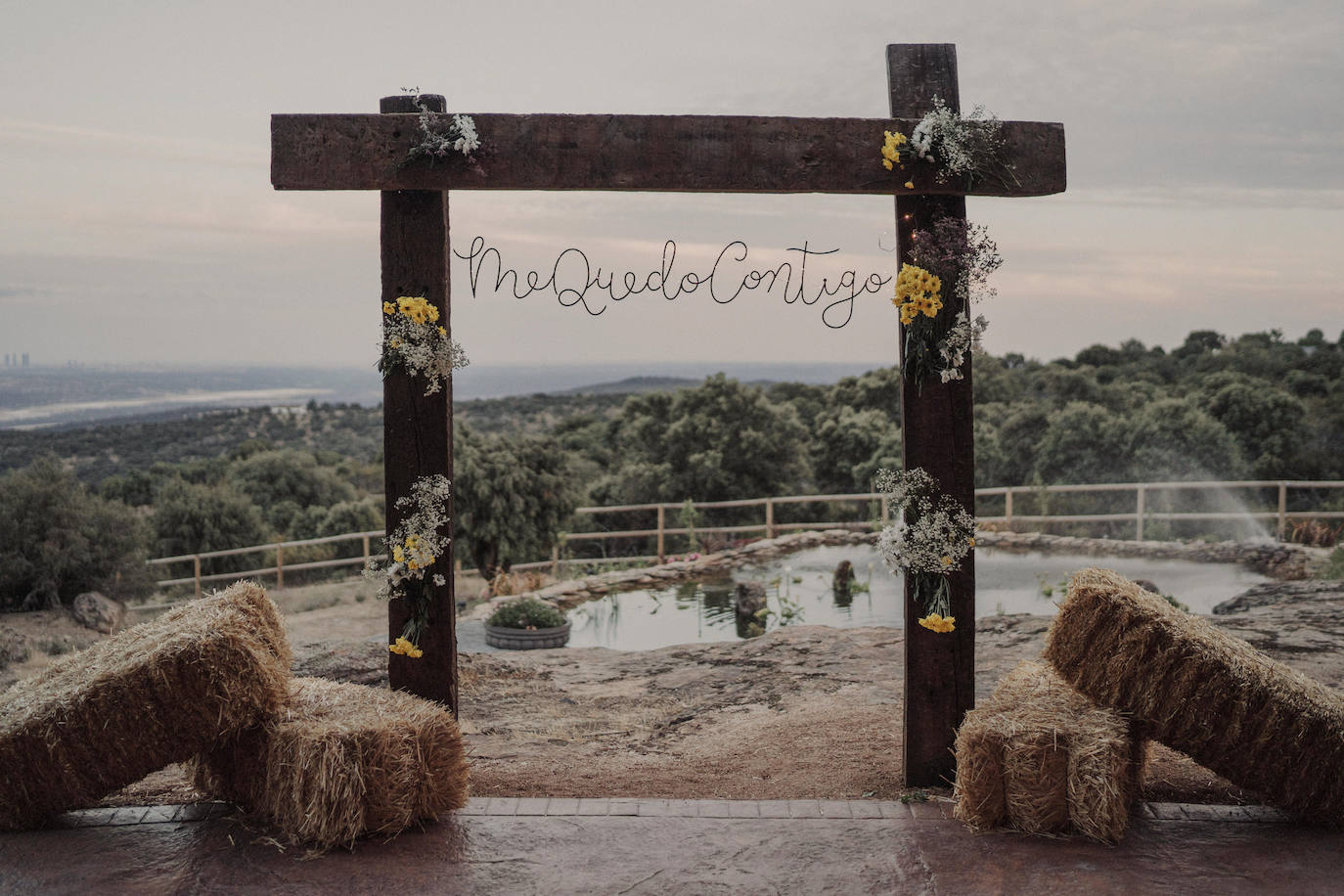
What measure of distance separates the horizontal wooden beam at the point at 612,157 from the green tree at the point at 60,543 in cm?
727

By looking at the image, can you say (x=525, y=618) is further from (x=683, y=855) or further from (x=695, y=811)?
(x=683, y=855)

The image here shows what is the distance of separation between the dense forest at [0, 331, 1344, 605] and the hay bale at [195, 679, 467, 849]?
9.49m

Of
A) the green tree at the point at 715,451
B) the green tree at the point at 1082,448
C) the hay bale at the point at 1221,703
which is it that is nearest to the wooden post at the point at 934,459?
the hay bale at the point at 1221,703

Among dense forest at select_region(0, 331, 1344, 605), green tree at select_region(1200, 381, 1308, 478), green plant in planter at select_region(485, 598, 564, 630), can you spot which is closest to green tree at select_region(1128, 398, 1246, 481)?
dense forest at select_region(0, 331, 1344, 605)

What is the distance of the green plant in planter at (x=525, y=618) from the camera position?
26.0 ft

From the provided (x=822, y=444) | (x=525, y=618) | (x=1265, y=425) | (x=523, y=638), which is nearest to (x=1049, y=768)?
(x=523, y=638)

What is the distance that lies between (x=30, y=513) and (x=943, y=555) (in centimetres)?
892

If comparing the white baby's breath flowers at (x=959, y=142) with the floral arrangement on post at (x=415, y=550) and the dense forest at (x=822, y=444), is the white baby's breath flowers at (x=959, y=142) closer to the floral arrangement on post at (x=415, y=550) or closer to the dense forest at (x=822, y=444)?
the floral arrangement on post at (x=415, y=550)

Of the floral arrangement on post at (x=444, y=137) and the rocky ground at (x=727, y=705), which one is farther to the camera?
the rocky ground at (x=727, y=705)

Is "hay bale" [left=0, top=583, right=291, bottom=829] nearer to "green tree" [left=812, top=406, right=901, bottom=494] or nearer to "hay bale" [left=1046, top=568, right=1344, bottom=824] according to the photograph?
"hay bale" [left=1046, top=568, right=1344, bottom=824]

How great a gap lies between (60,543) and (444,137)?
7.74 meters

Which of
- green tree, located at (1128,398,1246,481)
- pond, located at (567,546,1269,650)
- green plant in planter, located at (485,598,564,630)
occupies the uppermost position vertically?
green tree, located at (1128,398,1246,481)

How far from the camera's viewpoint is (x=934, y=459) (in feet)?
11.9

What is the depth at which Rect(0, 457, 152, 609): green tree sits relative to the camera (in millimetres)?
8906
